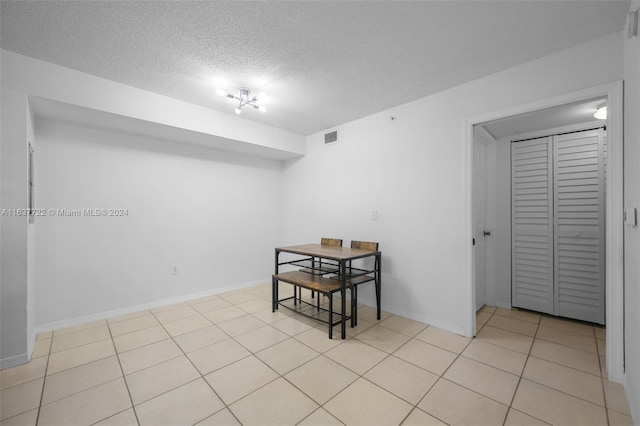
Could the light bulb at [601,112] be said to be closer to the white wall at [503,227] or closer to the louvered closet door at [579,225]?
the louvered closet door at [579,225]

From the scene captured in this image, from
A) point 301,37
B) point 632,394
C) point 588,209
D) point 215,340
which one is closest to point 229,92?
point 301,37

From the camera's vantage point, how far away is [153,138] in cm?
341

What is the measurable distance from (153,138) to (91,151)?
2.20 feet

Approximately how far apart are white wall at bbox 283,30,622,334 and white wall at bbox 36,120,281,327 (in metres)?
1.66

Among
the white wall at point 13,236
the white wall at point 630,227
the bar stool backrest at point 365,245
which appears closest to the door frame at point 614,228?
the white wall at point 630,227

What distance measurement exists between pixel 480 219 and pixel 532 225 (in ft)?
2.02

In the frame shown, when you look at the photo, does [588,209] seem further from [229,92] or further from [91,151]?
[91,151]

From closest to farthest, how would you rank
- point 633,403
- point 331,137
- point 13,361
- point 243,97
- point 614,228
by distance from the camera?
1. point 633,403
2. point 614,228
3. point 13,361
4. point 243,97
5. point 331,137

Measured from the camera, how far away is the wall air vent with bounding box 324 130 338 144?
389cm

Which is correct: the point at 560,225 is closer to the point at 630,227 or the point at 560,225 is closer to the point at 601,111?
the point at 601,111

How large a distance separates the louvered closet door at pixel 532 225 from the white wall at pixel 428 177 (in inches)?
52.6

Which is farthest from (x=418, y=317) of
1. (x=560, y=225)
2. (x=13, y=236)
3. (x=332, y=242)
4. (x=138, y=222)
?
(x=13, y=236)

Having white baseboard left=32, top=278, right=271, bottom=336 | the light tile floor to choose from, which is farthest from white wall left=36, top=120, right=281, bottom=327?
the light tile floor

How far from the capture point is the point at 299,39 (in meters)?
1.99
